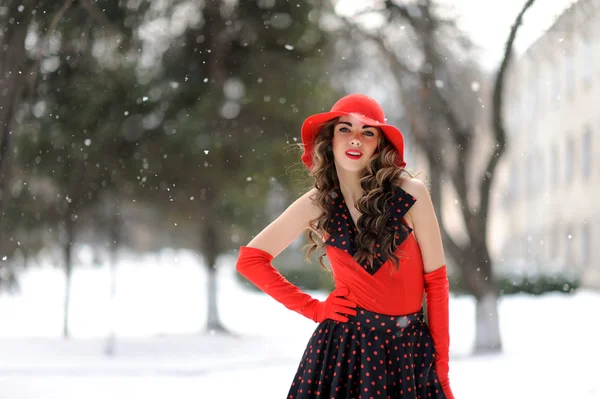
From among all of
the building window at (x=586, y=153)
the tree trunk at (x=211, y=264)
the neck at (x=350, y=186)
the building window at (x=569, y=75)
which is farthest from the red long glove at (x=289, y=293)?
the building window at (x=569, y=75)

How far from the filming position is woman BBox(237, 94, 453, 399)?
144cm

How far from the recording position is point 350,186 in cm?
158

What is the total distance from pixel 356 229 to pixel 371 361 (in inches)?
11.1

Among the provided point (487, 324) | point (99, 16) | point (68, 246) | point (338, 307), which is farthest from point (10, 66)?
point (487, 324)

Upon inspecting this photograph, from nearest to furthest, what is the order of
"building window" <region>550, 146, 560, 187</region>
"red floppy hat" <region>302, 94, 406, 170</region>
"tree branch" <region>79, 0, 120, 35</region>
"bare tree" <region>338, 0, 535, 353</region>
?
"red floppy hat" <region>302, 94, 406, 170</region> → "bare tree" <region>338, 0, 535, 353</region> → "tree branch" <region>79, 0, 120, 35</region> → "building window" <region>550, 146, 560, 187</region>

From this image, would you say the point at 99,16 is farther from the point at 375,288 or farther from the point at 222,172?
the point at 375,288

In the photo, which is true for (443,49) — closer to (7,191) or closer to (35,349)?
(7,191)

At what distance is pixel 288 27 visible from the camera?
18.4ft

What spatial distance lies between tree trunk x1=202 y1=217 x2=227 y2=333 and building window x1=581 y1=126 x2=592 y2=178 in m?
3.83

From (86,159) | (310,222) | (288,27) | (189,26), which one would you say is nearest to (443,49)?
(288,27)

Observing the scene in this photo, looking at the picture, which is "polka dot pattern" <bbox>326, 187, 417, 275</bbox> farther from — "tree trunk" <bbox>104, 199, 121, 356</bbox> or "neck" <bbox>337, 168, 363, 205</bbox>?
"tree trunk" <bbox>104, 199, 121, 356</bbox>

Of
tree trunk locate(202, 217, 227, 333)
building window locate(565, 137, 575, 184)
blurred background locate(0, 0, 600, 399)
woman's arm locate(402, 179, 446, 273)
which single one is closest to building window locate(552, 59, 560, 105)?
blurred background locate(0, 0, 600, 399)

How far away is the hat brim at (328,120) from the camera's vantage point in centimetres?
152

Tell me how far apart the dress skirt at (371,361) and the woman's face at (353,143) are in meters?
0.33
